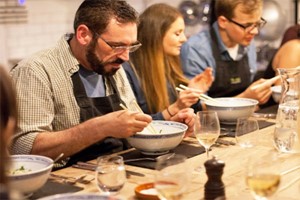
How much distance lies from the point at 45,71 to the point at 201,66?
1.56 meters

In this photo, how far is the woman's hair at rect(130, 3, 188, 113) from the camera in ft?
10.5

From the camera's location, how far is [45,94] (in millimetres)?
2400

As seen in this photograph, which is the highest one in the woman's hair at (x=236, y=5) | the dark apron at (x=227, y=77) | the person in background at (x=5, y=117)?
the person in background at (x=5, y=117)

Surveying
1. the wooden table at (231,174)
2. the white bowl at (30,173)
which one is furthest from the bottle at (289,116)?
the white bowl at (30,173)

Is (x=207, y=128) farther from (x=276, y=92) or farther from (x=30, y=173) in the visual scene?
(x=276, y=92)

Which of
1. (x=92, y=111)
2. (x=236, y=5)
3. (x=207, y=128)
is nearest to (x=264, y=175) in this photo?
(x=207, y=128)

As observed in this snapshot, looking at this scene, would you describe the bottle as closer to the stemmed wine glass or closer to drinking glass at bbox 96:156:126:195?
the stemmed wine glass

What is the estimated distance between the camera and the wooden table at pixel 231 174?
181 centimetres

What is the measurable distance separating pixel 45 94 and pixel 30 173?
75 cm

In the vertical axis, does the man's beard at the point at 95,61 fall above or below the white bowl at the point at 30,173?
above

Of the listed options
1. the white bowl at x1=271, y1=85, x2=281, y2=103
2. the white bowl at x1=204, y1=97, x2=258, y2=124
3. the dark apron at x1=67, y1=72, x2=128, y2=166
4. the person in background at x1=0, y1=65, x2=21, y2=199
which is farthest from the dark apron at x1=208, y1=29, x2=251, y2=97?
the person in background at x1=0, y1=65, x2=21, y2=199

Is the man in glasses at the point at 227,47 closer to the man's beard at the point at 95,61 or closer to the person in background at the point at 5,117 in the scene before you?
the man's beard at the point at 95,61

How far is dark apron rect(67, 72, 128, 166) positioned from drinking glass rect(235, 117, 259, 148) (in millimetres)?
617

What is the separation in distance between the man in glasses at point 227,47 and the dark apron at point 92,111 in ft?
4.06
